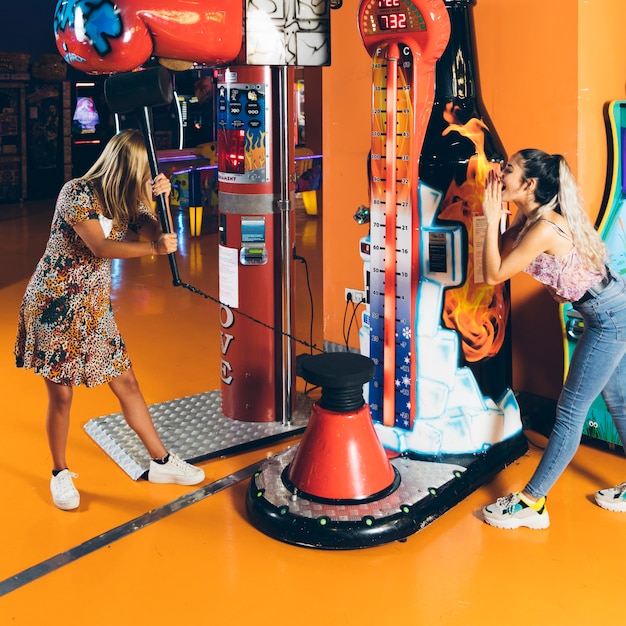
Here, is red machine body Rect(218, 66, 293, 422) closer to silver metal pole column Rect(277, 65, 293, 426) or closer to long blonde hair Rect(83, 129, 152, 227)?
silver metal pole column Rect(277, 65, 293, 426)

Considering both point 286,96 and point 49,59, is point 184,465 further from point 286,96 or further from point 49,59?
point 49,59

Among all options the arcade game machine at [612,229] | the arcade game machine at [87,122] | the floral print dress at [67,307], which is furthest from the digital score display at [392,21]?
the arcade game machine at [87,122]

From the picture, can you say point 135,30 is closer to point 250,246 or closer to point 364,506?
point 250,246

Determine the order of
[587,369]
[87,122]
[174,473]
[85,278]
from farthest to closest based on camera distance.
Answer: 1. [87,122]
2. [174,473]
3. [85,278]
4. [587,369]

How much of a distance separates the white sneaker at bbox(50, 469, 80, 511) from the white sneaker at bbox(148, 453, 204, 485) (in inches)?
12.2

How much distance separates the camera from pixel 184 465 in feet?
11.8

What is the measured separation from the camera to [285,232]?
4055 millimetres

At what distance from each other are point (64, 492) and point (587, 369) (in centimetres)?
191

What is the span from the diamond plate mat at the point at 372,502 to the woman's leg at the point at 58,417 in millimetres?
747

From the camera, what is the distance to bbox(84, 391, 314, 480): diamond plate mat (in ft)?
12.5

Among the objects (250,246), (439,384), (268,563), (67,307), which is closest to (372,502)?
(268,563)

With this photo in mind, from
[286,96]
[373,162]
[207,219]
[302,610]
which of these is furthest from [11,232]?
[302,610]

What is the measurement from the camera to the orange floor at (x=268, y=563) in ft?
8.81

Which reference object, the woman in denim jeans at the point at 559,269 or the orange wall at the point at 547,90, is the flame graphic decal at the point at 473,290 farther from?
the orange wall at the point at 547,90
